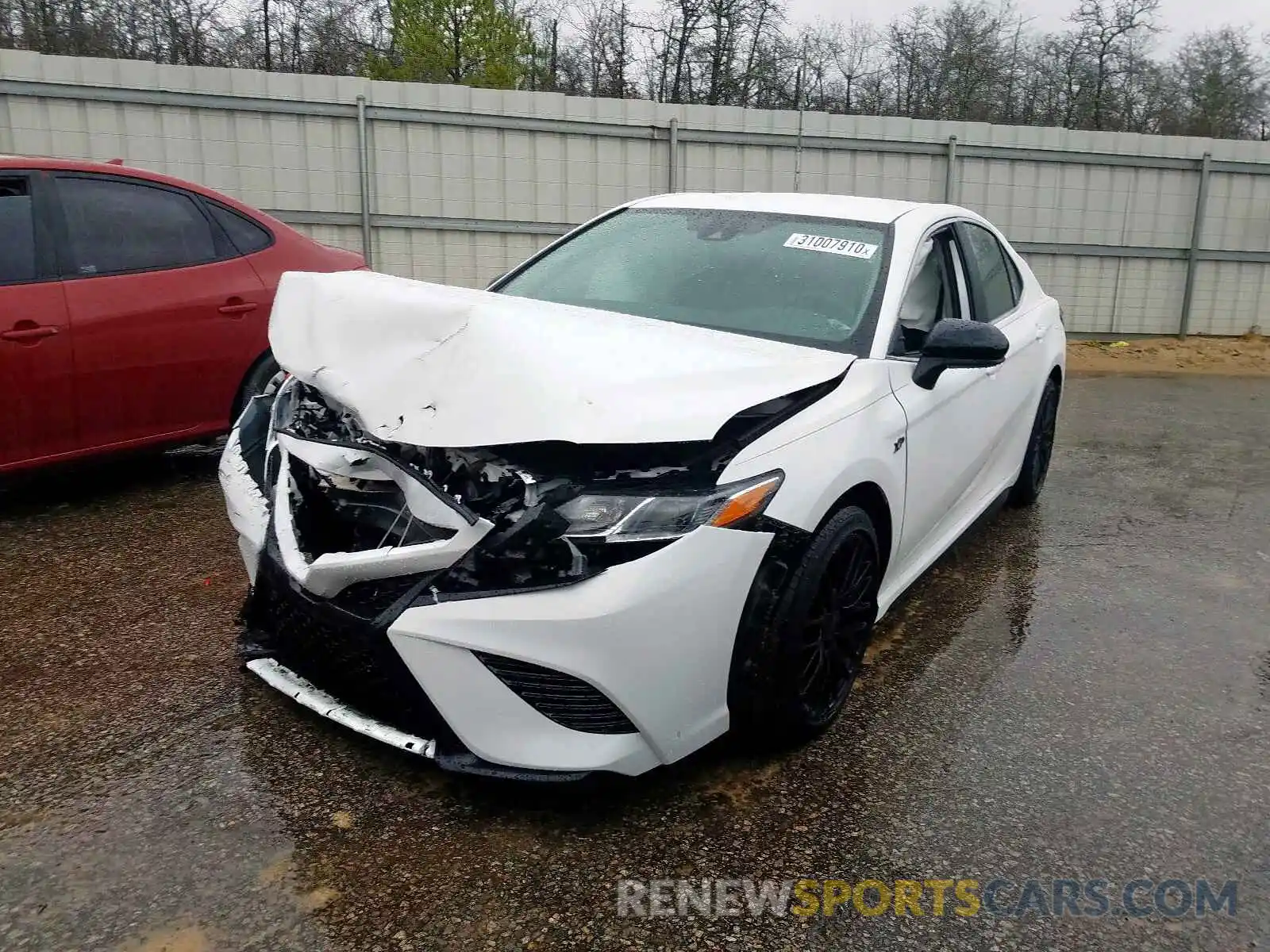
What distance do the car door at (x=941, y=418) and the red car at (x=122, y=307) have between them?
317 centimetres

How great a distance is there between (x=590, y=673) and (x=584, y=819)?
0.49 meters

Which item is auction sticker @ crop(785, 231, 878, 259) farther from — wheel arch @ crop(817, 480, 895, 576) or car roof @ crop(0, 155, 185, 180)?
car roof @ crop(0, 155, 185, 180)

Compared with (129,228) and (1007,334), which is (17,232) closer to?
(129,228)

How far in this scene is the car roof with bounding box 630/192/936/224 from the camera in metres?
3.71

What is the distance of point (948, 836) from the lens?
243cm

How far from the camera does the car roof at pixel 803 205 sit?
3713mm

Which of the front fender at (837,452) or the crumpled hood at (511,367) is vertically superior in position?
the crumpled hood at (511,367)

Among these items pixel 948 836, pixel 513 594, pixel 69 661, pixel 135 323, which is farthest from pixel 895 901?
pixel 135 323

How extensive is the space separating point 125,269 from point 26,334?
0.55 m

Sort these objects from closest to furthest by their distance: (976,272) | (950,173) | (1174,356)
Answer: (976,272), (950,173), (1174,356)

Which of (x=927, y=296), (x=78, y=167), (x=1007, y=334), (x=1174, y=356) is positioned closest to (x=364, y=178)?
(x=78, y=167)

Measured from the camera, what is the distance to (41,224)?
4.34m

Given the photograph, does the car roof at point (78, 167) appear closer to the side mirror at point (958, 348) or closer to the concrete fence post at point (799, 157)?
the side mirror at point (958, 348)

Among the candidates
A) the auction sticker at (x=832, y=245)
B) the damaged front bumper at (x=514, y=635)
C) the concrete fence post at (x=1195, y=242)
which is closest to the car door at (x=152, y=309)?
the damaged front bumper at (x=514, y=635)
